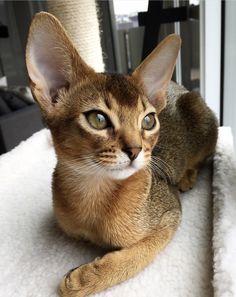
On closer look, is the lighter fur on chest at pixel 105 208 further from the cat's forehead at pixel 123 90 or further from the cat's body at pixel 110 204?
the cat's forehead at pixel 123 90

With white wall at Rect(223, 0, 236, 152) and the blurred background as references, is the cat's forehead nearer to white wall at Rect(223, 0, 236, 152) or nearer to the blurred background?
the blurred background

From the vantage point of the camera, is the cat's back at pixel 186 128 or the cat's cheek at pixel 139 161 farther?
the cat's back at pixel 186 128

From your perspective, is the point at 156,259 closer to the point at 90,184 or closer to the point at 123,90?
the point at 90,184

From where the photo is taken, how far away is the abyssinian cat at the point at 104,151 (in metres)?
0.64

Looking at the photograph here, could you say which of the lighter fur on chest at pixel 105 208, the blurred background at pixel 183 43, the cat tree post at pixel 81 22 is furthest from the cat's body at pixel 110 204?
the cat tree post at pixel 81 22

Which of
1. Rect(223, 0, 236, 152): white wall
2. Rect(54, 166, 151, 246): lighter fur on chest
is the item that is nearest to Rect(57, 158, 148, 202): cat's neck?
Rect(54, 166, 151, 246): lighter fur on chest

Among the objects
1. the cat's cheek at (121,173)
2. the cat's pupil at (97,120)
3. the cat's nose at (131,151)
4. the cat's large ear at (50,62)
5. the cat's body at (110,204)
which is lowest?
the cat's body at (110,204)

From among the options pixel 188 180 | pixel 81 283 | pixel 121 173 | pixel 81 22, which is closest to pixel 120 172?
pixel 121 173

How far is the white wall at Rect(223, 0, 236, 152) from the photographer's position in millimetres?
1350

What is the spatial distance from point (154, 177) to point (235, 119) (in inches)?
28.5

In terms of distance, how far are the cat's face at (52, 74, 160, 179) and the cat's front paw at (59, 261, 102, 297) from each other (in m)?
0.19

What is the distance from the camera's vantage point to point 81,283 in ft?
2.22

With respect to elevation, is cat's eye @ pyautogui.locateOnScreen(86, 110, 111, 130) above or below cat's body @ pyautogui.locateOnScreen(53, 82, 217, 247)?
above

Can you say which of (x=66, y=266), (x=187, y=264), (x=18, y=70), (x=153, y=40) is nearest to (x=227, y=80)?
(x=153, y=40)
